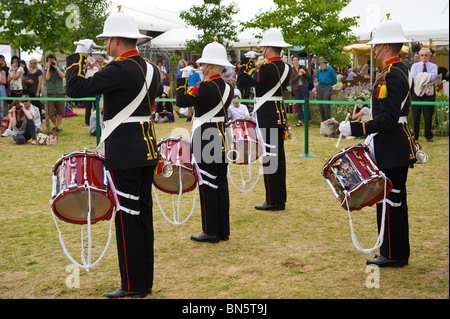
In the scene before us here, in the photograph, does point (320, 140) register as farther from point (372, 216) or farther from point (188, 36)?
point (188, 36)

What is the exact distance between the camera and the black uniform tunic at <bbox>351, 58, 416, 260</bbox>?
4859 mm

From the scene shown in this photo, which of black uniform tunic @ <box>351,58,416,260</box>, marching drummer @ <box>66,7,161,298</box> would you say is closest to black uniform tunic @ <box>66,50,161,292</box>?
marching drummer @ <box>66,7,161,298</box>

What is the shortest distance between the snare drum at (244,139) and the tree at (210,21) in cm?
2017

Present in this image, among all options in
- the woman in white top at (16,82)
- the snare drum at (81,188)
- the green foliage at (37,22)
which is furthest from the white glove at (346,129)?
the woman in white top at (16,82)

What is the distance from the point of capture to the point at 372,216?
23.0 ft

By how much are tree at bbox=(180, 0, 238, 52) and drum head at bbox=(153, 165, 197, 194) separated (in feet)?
70.5

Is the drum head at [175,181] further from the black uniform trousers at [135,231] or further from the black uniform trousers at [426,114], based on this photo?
the black uniform trousers at [426,114]

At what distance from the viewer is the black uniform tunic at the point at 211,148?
580 centimetres

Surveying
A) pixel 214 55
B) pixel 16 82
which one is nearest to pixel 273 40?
pixel 214 55

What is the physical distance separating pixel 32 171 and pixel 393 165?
22.7 ft

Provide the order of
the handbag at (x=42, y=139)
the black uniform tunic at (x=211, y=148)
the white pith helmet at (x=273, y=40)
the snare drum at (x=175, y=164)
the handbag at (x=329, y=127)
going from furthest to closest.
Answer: the handbag at (x=329, y=127) < the handbag at (x=42, y=139) < the white pith helmet at (x=273, y=40) < the black uniform tunic at (x=211, y=148) < the snare drum at (x=175, y=164)

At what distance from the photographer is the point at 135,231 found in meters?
4.48

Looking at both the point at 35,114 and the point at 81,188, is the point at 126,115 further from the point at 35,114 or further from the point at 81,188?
the point at 35,114

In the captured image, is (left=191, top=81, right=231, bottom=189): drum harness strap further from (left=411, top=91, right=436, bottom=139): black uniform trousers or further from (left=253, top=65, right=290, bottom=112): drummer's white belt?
(left=411, top=91, right=436, bottom=139): black uniform trousers
